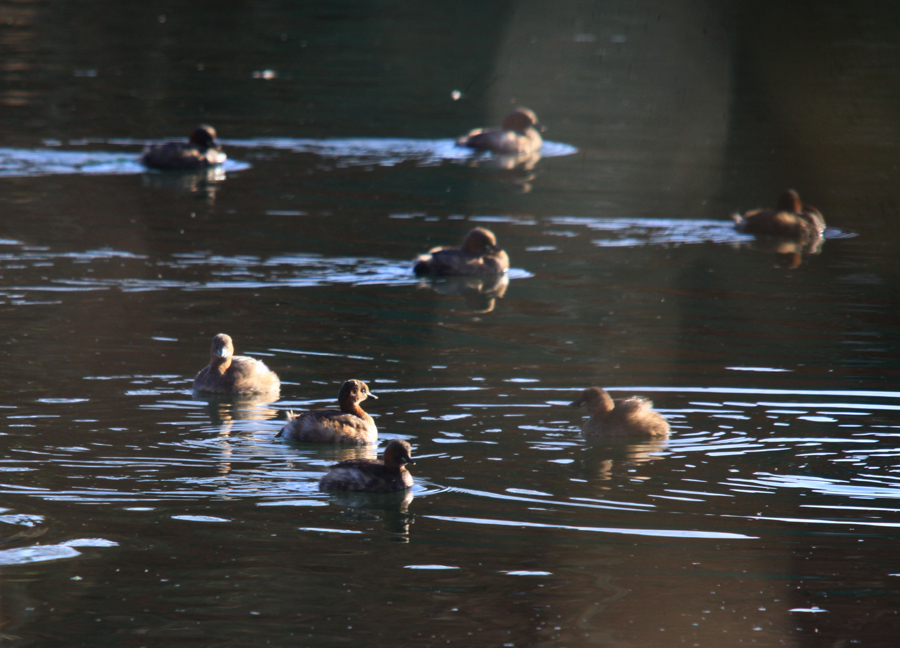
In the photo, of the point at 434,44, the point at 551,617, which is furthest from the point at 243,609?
the point at 434,44

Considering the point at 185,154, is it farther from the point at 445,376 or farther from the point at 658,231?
the point at 445,376

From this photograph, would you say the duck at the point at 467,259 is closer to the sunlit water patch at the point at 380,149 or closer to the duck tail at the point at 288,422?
the duck tail at the point at 288,422

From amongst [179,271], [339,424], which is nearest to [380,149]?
[179,271]

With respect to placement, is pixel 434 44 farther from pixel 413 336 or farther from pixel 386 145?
pixel 413 336

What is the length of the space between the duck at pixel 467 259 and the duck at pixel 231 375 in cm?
556

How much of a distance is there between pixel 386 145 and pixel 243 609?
20.7 meters

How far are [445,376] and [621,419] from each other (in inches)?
87.2

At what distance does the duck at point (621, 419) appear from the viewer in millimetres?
11359

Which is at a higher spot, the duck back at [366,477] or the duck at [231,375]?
the duck at [231,375]

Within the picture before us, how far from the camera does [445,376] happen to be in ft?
42.8

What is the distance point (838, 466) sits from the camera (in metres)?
10.6

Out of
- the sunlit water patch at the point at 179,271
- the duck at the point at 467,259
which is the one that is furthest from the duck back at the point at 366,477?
the duck at the point at 467,259

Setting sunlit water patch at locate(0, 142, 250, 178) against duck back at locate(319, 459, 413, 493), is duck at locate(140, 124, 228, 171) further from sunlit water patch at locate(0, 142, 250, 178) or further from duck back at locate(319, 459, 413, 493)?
duck back at locate(319, 459, 413, 493)

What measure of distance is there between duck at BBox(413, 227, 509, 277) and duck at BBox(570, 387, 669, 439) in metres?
6.43
